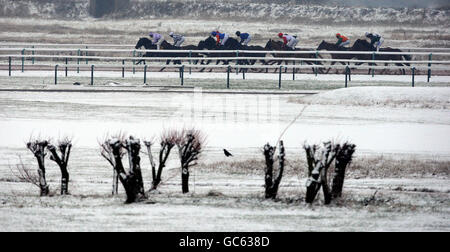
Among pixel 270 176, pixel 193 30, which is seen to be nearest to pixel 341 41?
pixel 270 176

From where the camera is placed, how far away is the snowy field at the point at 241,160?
11.0 metres

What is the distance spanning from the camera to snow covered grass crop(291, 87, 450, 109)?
Result: 71.9 ft

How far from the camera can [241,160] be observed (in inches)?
596

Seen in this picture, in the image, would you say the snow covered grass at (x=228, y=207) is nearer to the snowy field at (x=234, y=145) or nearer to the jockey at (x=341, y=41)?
the snowy field at (x=234, y=145)

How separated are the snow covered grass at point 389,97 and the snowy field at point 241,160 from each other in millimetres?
26

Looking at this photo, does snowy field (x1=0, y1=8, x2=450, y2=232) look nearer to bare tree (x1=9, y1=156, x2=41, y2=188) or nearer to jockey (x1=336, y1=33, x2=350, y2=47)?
bare tree (x1=9, y1=156, x2=41, y2=188)

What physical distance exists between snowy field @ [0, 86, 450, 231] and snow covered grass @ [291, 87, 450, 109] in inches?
1.0

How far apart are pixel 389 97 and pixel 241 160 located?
8166 millimetres

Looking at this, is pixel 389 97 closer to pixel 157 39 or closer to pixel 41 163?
pixel 41 163

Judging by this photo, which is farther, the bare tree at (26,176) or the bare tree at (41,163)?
the bare tree at (26,176)

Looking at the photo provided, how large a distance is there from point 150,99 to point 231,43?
33.0 ft

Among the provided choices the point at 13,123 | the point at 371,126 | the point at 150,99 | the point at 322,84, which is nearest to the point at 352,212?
the point at 371,126

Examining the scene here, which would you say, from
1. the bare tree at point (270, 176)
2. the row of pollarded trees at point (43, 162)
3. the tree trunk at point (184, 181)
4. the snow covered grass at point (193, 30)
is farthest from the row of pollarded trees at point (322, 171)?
the snow covered grass at point (193, 30)

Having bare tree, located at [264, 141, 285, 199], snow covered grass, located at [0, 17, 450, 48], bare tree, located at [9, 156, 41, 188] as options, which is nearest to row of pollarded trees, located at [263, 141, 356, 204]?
bare tree, located at [264, 141, 285, 199]
